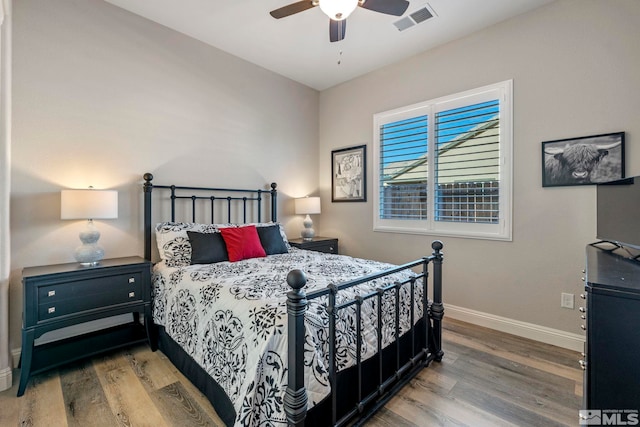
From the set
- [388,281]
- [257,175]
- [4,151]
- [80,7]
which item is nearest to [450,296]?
[388,281]

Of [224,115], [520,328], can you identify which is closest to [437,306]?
[520,328]

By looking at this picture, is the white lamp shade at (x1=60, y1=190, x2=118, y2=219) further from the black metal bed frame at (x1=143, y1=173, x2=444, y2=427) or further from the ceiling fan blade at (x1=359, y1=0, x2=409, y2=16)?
the ceiling fan blade at (x1=359, y1=0, x2=409, y2=16)

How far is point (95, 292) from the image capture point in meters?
2.18

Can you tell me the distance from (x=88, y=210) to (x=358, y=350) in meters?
2.16

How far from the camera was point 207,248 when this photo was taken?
2.63 metres

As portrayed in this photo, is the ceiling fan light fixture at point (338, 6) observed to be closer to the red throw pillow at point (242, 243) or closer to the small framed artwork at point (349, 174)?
the red throw pillow at point (242, 243)

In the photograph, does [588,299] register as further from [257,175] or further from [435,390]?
[257,175]

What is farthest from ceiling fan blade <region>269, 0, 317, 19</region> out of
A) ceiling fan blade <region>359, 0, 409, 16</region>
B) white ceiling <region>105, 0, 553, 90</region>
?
white ceiling <region>105, 0, 553, 90</region>

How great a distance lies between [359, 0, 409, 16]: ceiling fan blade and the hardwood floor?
8.44 ft

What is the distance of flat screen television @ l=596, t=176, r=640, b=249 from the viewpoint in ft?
5.18

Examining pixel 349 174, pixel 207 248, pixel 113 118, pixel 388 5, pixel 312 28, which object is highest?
pixel 312 28

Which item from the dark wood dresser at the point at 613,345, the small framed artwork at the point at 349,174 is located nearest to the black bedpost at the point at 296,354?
the dark wood dresser at the point at 613,345

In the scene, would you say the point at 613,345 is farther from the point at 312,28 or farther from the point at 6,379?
the point at 6,379

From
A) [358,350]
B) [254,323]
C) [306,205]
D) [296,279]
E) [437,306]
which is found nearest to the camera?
[296,279]
